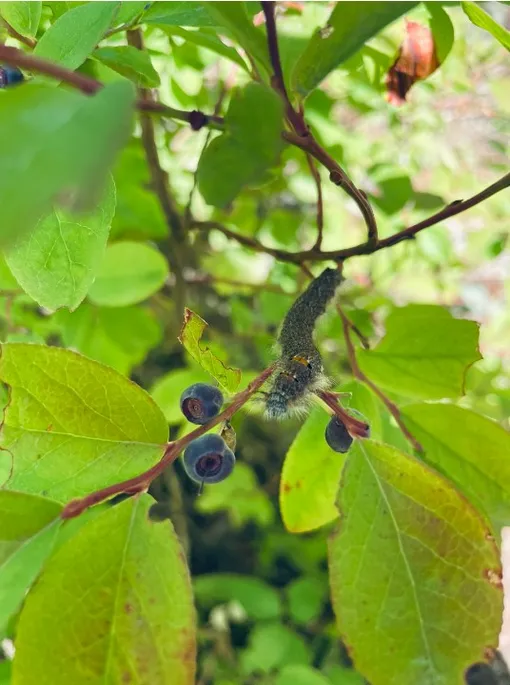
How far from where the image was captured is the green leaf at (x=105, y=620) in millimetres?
387

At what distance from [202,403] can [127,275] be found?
526 millimetres

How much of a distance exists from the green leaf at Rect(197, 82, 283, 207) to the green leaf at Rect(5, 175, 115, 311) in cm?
13

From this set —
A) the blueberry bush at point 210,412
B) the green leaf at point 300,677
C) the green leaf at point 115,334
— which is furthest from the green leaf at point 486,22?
the green leaf at point 300,677

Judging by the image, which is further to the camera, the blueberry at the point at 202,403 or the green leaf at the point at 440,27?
the green leaf at the point at 440,27

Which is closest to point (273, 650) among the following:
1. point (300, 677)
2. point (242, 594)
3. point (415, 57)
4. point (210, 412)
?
point (242, 594)

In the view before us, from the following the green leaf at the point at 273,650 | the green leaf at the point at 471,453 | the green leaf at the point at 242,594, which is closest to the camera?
the green leaf at the point at 471,453

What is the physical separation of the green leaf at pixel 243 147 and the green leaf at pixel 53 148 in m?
0.10

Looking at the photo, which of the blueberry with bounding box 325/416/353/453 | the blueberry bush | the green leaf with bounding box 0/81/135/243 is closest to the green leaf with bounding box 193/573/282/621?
the blueberry bush

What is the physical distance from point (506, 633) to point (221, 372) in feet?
Answer: 4.10

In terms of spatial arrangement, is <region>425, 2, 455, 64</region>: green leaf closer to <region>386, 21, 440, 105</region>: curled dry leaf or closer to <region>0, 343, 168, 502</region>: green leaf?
<region>386, 21, 440, 105</region>: curled dry leaf

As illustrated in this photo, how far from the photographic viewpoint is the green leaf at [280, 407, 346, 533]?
0.64 m

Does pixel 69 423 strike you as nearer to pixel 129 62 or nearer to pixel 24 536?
pixel 24 536

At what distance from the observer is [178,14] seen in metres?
0.51

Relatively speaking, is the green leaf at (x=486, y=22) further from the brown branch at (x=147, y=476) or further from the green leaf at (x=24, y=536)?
the green leaf at (x=24, y=536)
